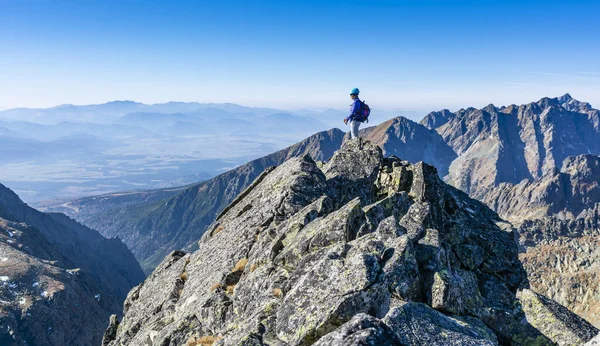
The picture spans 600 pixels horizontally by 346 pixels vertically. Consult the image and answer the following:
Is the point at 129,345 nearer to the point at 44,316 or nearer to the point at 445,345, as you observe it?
the point at 445,345

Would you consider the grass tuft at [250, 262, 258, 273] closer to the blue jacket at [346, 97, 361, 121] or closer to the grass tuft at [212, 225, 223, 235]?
the grass tuft at [212, 225, 223, 235]

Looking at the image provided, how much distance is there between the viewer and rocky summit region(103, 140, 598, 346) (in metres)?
13.3

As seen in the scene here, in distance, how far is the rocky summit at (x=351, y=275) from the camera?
1333 cm

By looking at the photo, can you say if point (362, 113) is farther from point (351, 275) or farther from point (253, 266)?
point (351, 275)

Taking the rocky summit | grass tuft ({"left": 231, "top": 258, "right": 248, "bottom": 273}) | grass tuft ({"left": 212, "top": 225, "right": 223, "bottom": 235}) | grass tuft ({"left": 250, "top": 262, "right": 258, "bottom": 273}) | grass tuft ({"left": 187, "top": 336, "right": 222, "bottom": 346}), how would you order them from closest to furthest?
the rocky summit → grass tuft ({"left": 187, "top": 336, "right": 222, "bottom": 346}) → grass tuft ({"left": 250, "top": 262, "right": 258, "bottom": 273}) → grass tuft ({"left": 231, "top": 258, "right": 248, "bottom": 273}) → grass tuft ({"left": 212, "top": 225, "right": 223, "bottom": 235})

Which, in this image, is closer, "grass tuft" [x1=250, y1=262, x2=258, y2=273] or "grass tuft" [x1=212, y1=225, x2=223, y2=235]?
"grass tuft" [x1=250, y1=262, x2=258, y2=273]

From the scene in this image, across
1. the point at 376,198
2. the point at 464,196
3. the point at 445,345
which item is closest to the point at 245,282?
the point at 445,345

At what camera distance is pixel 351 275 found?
1416 cm

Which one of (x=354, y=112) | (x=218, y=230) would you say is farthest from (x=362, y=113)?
(x=218, y=230)

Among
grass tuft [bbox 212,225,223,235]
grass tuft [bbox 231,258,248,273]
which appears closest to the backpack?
grass tuft [bbox 212,225,223,235]

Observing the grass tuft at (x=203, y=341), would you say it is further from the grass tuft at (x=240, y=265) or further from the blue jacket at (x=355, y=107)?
the blue jacket at (x=355, y=107)

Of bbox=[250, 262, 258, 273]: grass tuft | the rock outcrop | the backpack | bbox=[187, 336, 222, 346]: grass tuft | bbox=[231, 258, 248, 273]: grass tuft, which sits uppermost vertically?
the backpack

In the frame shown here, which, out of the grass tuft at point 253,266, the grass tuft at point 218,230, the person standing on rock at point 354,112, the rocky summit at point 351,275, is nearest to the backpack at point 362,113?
the person standing on rock at point 354,112

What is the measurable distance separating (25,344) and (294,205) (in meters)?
154
